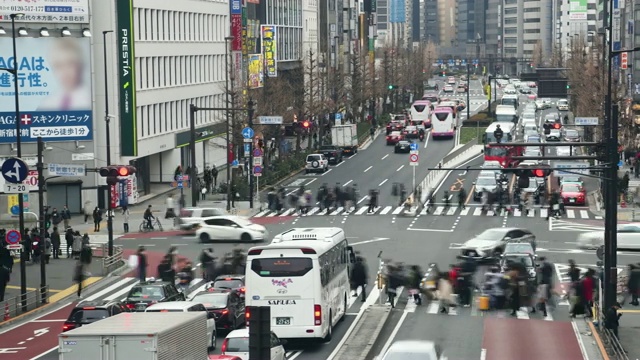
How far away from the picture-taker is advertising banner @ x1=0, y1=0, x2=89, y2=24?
7094 cm

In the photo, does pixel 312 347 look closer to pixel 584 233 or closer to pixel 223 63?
pixel 584 233

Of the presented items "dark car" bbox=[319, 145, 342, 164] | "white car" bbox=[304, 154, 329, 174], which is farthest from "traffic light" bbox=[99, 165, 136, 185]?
"dark car" bbox=[319, 145, 342, 164]

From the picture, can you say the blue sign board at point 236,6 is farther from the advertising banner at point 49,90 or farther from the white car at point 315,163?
the advertising banner at point 49,90

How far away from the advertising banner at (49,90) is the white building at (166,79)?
49.5 inches

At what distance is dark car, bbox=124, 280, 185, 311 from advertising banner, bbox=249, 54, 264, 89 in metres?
56.0

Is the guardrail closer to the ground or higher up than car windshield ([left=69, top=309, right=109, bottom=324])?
closer to the ground

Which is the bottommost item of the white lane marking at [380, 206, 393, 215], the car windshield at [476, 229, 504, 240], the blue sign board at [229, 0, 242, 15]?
the white lane marking at [380, 206, 393, 215]

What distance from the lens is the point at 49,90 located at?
237 ft

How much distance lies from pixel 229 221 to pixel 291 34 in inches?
3003

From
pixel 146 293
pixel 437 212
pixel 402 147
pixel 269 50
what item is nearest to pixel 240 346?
pixel 146 293

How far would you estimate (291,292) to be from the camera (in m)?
36.1

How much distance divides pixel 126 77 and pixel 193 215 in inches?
568

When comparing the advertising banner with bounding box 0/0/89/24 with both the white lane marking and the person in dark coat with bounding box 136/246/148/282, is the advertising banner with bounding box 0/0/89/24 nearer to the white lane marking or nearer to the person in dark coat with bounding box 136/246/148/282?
the white lane marking

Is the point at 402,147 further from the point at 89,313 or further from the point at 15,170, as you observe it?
the point at 89,313
